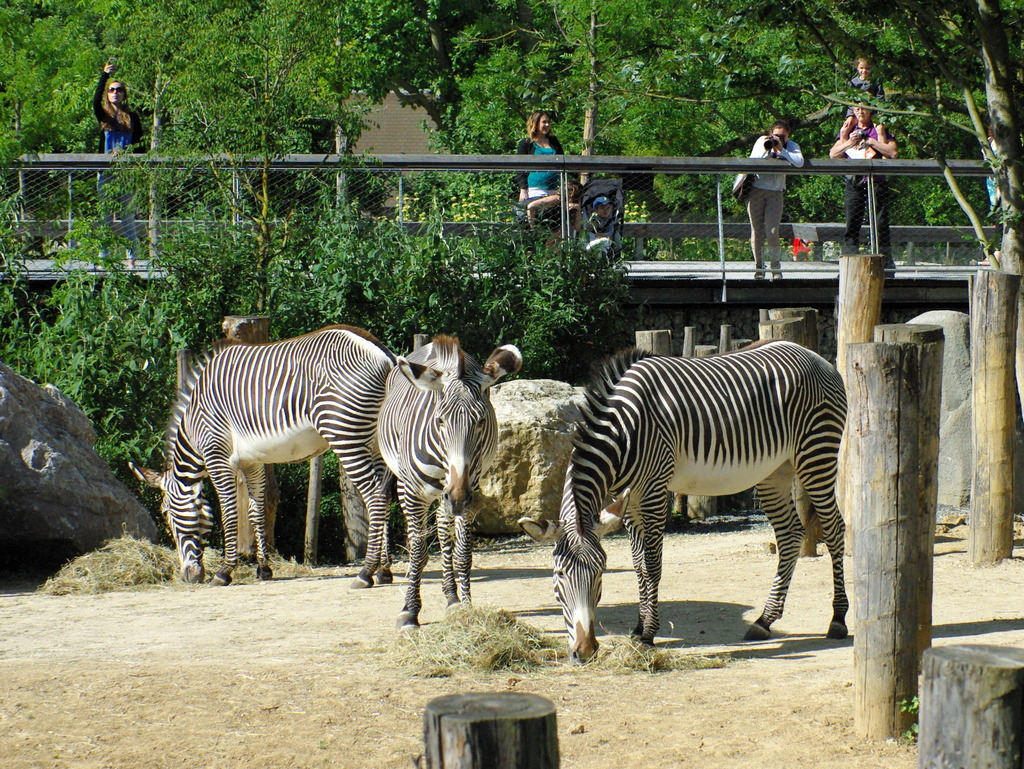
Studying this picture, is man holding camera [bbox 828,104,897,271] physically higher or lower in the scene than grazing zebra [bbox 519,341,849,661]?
higher

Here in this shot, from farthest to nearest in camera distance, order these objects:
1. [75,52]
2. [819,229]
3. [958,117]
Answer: [75,52] → [819,229] → [958,117]

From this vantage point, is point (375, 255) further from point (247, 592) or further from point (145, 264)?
point (247, 592)

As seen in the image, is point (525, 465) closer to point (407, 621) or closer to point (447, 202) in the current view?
point (447, 202)

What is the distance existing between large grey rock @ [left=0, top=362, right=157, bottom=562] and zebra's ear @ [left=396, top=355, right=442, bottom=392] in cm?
376

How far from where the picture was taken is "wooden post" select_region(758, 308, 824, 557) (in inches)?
360

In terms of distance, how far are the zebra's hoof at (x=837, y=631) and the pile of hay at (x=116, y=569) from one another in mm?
4718

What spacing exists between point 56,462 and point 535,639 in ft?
15.2

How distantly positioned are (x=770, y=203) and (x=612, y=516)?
748 cm

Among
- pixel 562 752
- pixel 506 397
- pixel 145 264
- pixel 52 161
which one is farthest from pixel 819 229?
pixel 562 752

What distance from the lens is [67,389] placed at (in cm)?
1083

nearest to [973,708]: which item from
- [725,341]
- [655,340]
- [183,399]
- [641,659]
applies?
[641,659]

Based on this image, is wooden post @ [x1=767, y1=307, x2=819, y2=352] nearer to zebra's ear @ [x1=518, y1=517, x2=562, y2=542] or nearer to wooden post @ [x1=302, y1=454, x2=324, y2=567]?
zebra's ear @ [x1=518, y1=517, x2=562, y2=542]

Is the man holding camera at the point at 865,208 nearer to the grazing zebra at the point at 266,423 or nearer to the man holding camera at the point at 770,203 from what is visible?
the man holding camera at the point at 770,203

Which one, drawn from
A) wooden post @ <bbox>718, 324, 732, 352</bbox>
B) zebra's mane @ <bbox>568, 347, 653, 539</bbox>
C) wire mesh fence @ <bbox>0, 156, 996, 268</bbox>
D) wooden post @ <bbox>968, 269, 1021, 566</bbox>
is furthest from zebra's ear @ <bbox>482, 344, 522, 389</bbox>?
wooden post @ <bbox>718, 324, 732, 352</bbox>
